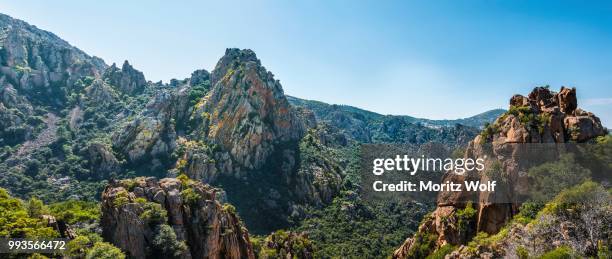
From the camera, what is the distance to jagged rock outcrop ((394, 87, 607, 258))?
192ft

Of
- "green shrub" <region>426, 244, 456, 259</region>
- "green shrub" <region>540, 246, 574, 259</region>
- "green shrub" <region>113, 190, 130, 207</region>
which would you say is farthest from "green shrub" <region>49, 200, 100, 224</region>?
"green shrub" <region>540, 246, 574, 259</region>

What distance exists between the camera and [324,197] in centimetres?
15575

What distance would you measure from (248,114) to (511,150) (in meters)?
116

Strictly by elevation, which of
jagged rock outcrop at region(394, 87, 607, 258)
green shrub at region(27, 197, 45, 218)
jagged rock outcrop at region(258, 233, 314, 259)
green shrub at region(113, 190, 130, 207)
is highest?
jagged rock outcrop at region(394, 87, 607, 258)

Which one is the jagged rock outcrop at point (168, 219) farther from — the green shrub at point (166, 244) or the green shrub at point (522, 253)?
the green shrub at point (522, 253)

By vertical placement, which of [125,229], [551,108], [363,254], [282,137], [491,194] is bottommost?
[363,254]

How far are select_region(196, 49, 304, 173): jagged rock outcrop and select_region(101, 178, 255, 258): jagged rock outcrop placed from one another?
284ft

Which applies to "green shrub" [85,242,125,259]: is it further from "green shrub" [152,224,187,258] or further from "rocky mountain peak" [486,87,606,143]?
"rocky mountain peak" [486,87,606,143]

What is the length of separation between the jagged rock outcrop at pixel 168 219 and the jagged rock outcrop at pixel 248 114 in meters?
86.5

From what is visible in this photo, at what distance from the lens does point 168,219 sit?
61594 millimetres

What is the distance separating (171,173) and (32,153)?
56523mm

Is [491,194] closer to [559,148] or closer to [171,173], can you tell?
[559,148]

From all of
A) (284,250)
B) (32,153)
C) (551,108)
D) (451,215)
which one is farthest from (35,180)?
(551,108)

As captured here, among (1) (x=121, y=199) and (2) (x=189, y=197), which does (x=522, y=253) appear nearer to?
(2) (x=189, y=197)
